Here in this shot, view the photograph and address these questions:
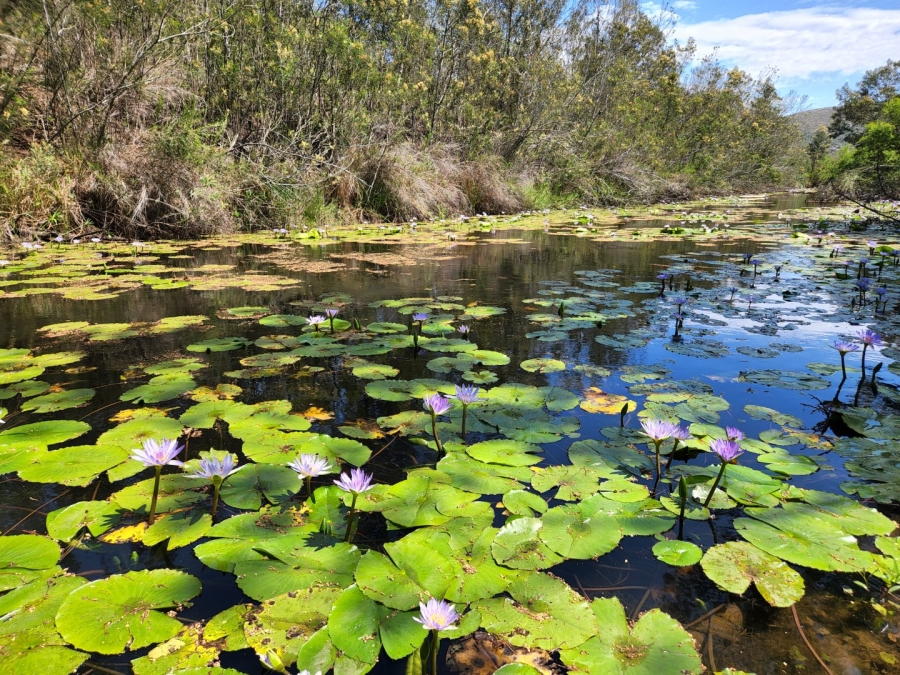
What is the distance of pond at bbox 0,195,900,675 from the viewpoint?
0.84 metres

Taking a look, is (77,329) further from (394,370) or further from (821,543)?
(821,543)

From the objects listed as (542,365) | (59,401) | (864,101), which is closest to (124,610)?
(59,401)

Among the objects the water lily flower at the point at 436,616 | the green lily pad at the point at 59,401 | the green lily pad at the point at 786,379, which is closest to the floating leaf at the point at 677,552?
the water lily flower at the point at 436,616

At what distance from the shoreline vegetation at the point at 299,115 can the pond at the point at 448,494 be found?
3310 mm

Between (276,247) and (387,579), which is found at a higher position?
(276,247)

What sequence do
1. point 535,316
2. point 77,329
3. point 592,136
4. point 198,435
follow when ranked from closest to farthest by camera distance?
point 198,435
point 77,329
point 535,316
point 592,136

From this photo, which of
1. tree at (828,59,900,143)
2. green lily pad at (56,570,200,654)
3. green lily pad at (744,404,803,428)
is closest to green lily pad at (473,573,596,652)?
green lily pad at (56,570,200,654)

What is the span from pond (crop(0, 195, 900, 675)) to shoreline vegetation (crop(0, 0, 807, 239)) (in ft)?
10.9

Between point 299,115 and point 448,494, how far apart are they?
26.3 feet

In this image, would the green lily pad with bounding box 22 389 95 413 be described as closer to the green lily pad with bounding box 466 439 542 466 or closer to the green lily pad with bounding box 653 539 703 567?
the green lily pad with bounding box 466 439 542 466

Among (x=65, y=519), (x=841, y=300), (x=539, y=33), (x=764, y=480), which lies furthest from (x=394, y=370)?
(x=539, y=33)

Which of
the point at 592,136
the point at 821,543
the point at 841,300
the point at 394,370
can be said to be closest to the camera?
the point at 821,543

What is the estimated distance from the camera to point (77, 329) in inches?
103

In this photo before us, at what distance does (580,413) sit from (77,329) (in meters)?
2.75
